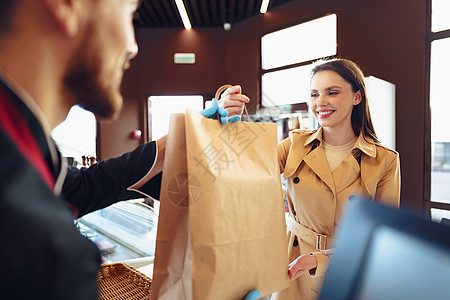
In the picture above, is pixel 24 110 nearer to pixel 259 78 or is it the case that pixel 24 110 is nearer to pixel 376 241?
pixel 376 241

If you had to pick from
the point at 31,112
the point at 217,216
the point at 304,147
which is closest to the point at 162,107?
the point at 304,147

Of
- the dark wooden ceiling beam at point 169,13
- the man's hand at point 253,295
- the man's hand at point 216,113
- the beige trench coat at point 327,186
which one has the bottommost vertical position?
the man's hand at point 253,295

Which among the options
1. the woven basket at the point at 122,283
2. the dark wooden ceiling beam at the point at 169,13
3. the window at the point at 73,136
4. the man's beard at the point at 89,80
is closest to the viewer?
the man's beard at the point at 89,80

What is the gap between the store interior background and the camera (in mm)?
2889

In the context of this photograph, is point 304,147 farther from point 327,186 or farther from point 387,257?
point 387,257

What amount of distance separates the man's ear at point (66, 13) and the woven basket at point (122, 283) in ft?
2.14

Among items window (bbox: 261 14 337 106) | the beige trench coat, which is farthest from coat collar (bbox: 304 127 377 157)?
window (bbox: 261 14 337 106)

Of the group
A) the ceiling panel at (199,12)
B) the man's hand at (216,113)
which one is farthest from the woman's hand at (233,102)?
the ceiling panel at (199,12)

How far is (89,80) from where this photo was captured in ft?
1.53

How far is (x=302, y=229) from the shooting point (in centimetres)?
123

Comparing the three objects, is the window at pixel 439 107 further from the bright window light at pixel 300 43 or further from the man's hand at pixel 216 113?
the man's hand at pixel 216 113

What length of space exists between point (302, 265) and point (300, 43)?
12.7ft

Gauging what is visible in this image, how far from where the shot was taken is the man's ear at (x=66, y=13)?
1.25 ft

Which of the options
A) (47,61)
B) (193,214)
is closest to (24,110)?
(47,61)
